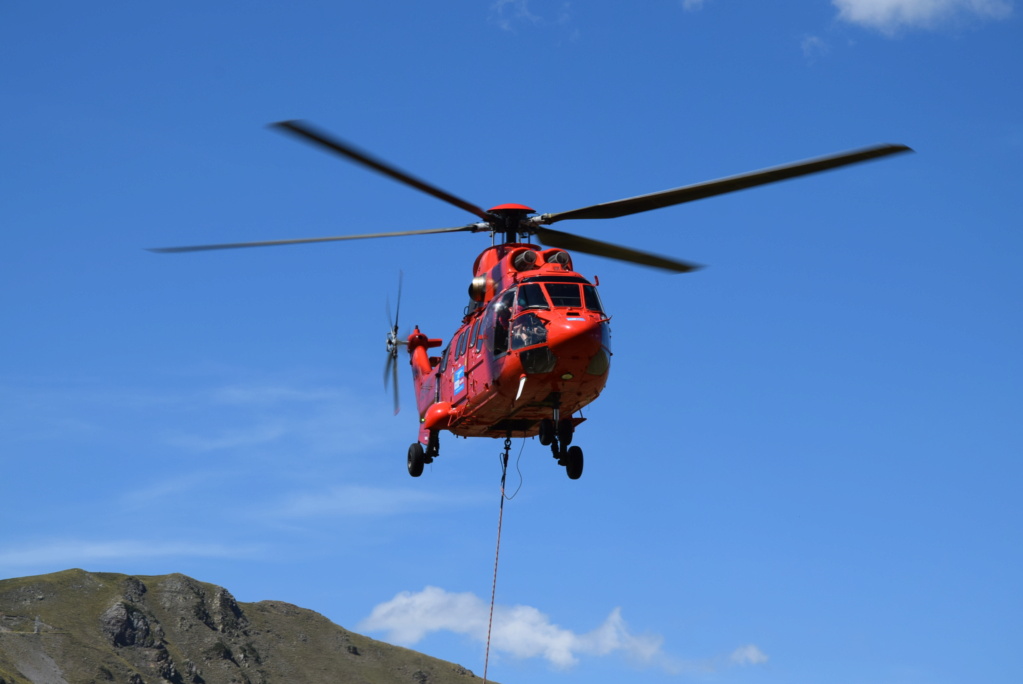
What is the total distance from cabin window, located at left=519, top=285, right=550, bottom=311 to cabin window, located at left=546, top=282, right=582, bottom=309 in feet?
0.74

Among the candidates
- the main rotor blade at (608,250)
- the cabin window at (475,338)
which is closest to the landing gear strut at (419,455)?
the cabin window at (475,338)

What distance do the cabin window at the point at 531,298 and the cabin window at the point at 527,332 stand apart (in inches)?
13.8

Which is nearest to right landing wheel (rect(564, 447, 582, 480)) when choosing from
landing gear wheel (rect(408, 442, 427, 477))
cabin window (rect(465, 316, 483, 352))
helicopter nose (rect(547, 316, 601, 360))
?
helicopter nose (rect(547, 316, 601, 360))

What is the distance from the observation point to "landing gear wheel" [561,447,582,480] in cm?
3381

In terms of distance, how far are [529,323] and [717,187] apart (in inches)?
220

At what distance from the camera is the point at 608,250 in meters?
36.9

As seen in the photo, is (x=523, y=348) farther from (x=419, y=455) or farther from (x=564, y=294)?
(x=419, y=455)

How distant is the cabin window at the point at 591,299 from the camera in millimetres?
32406

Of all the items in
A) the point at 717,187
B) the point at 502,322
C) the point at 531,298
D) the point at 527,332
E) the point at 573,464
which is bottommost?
the point at 573,464

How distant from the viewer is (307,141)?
29.4 metres

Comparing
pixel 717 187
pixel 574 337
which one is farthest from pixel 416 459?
pixel 717 187

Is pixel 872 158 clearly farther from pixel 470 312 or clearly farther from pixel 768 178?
pixel 470 312

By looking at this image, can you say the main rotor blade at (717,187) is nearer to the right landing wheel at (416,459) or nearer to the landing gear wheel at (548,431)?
the landing gear wheel at (548,431)

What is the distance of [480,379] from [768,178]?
911 cm
